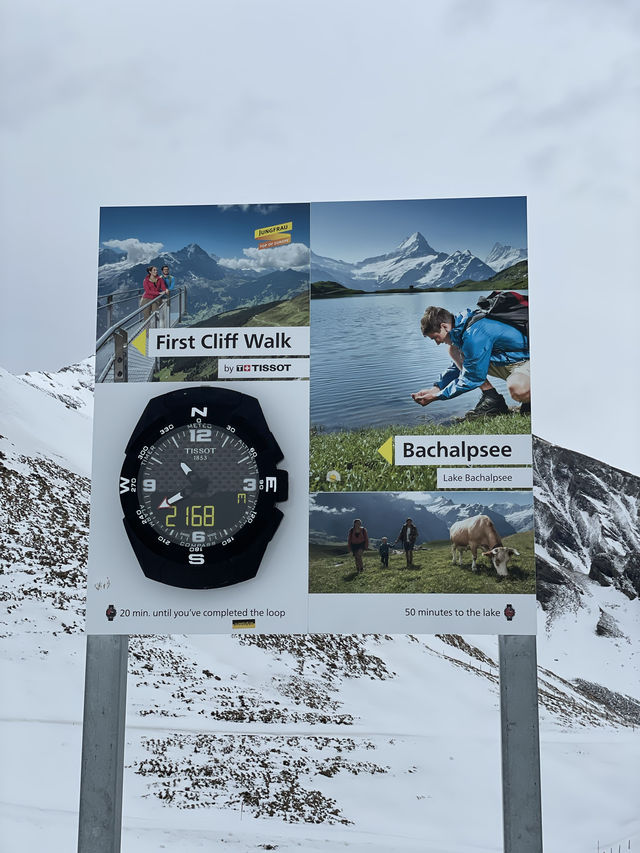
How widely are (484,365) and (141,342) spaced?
1.64 meters

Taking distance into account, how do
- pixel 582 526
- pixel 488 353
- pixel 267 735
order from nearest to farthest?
pixel 488 353 < pixel 267 735 < pixel 582 526

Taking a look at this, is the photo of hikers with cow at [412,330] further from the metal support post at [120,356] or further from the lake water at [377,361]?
the metal support post at [120,356]

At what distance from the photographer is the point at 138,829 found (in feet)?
25.0

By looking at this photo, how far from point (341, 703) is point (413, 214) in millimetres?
9764

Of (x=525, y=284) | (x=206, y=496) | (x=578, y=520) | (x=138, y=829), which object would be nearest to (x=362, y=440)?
(x=206, y=496)

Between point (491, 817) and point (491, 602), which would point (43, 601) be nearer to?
point (491, 817)

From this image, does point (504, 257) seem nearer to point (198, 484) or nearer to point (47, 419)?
point (198, 484)

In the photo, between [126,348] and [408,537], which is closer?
[408,537]

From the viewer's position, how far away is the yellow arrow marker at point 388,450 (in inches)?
152

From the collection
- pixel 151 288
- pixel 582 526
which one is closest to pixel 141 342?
pixel 151 288

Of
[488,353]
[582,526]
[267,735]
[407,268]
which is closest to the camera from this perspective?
[488,353]

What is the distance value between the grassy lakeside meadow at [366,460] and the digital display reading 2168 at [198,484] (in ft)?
0.99

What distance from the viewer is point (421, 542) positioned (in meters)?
3.80

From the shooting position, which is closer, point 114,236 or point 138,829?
point 114,236
